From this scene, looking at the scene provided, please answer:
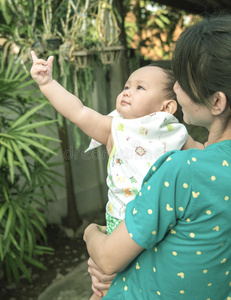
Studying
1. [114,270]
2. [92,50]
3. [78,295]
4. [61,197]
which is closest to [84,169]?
[61,197]

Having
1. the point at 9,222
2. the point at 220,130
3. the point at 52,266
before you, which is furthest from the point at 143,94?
the point at 52,266

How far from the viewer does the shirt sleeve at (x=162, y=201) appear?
0.51 metres

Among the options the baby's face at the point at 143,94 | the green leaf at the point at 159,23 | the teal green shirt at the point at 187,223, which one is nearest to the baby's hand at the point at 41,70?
the baby's face at the point at 143,94

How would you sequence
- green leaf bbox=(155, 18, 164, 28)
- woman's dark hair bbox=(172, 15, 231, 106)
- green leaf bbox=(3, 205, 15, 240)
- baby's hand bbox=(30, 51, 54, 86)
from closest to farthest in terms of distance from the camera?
woman's dark hair bbox=(172, 15, 231, 106) < baby's hand bbox=(30, 51, 54, 86) < green leaf bbox=(3, 205, 15, 240) < green leaf bbox=(155, 18, 164, 28)

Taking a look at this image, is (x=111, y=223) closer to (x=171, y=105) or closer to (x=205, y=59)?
(x=171, y=105)

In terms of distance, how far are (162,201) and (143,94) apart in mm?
391

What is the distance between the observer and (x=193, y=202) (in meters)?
0.51

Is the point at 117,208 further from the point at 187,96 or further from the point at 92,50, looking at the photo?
the point at 92,50

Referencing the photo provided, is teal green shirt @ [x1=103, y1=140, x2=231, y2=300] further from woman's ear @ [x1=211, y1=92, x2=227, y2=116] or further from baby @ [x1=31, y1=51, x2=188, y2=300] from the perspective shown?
baby @ [x1=31, y1=51, x2=188, y2=300]

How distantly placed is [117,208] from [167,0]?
5.24 feet

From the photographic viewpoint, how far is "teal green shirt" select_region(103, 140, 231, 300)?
0.51 meters

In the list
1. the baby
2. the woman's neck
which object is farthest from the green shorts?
the woman's neck

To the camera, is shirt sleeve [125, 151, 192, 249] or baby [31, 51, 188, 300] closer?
shirt sleeve [125, 151, 192, 249]

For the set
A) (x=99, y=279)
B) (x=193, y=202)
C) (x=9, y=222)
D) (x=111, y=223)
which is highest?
(x=193, y=202)
